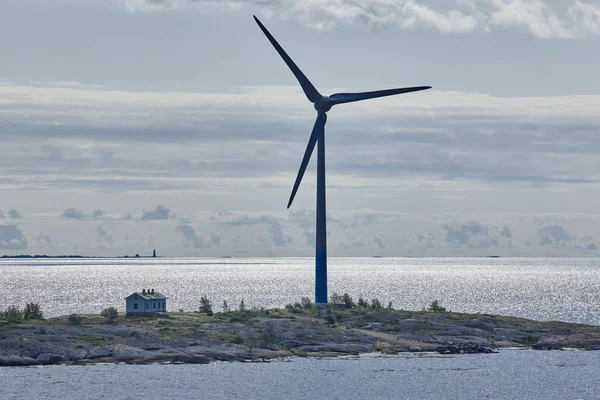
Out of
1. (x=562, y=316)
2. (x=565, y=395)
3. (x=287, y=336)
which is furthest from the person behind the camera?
(x=562, y=316)

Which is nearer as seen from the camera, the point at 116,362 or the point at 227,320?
the point at 116,362

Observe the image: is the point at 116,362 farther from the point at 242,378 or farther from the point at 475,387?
the point at 475,387

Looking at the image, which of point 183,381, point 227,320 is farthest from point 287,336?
point 183,381

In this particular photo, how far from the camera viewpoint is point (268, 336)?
374 feet

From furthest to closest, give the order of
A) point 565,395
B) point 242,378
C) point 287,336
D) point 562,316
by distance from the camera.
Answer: point 562,316
point 287,336
point 242,378
point 565,395

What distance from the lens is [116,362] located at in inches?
4043

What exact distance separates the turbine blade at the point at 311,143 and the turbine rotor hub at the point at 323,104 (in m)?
0.69

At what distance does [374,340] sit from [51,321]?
117 feet

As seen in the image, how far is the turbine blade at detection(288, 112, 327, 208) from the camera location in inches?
4897

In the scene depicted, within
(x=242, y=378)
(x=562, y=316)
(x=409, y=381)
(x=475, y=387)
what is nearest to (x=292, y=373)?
(x=242, y=378)

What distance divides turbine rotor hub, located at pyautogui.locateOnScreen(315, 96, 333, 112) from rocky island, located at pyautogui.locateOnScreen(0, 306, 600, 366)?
79.4 ft

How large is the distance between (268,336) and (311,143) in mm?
24966

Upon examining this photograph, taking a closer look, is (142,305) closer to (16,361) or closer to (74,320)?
(74,320)

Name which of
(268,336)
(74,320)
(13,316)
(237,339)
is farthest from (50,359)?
(268,336)
